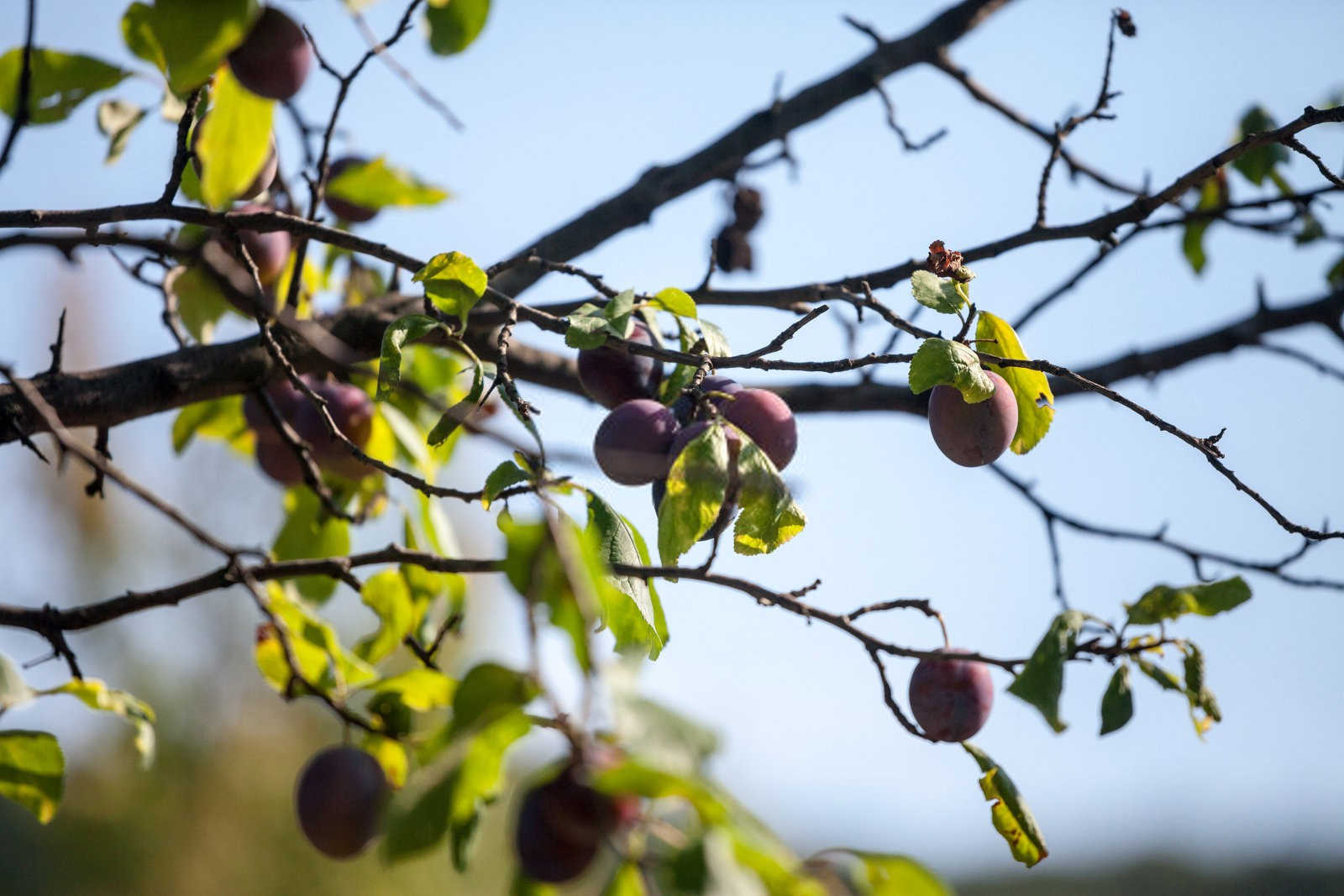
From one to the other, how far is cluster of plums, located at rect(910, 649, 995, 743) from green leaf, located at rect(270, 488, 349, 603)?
648 millimetres

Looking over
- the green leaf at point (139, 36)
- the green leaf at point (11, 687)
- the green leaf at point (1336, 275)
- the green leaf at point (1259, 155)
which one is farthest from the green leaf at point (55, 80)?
the green leaf at point (1336, 275)

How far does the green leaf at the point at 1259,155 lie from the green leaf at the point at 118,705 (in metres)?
1.22

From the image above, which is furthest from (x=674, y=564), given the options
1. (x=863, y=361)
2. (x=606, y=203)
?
(x=606, y=203)

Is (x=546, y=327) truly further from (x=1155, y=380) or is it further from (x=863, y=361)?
(x=1155, y=380)

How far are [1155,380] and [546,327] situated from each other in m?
0.71

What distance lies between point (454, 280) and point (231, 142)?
23cm

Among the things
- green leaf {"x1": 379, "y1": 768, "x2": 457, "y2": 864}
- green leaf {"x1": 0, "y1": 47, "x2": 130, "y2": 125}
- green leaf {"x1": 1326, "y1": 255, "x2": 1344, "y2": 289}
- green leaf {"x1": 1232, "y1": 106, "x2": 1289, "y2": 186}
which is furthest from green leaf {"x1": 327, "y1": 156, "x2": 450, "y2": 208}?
green leaf {"x1": 1326, "y1": 255, "x2": 1344, "y2": 289}

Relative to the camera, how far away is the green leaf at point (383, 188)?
829 mm

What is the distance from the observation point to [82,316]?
752 cm

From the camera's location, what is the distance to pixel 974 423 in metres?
0.75

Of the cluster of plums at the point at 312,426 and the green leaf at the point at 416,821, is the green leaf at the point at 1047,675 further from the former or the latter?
the cluster of plums at the point at 312,426

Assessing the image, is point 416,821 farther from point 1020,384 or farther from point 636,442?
point 1020,384

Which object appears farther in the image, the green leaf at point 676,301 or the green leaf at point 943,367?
the green leaf at point 676,301

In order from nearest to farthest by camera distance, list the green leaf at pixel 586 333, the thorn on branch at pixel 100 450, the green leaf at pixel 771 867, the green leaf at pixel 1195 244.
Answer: the green leaf at pixel 771 867 < the green leaf at pixel 586 333 < the thorn on branch at pixel 100 450 < the green leaf at pixel 1195 244
